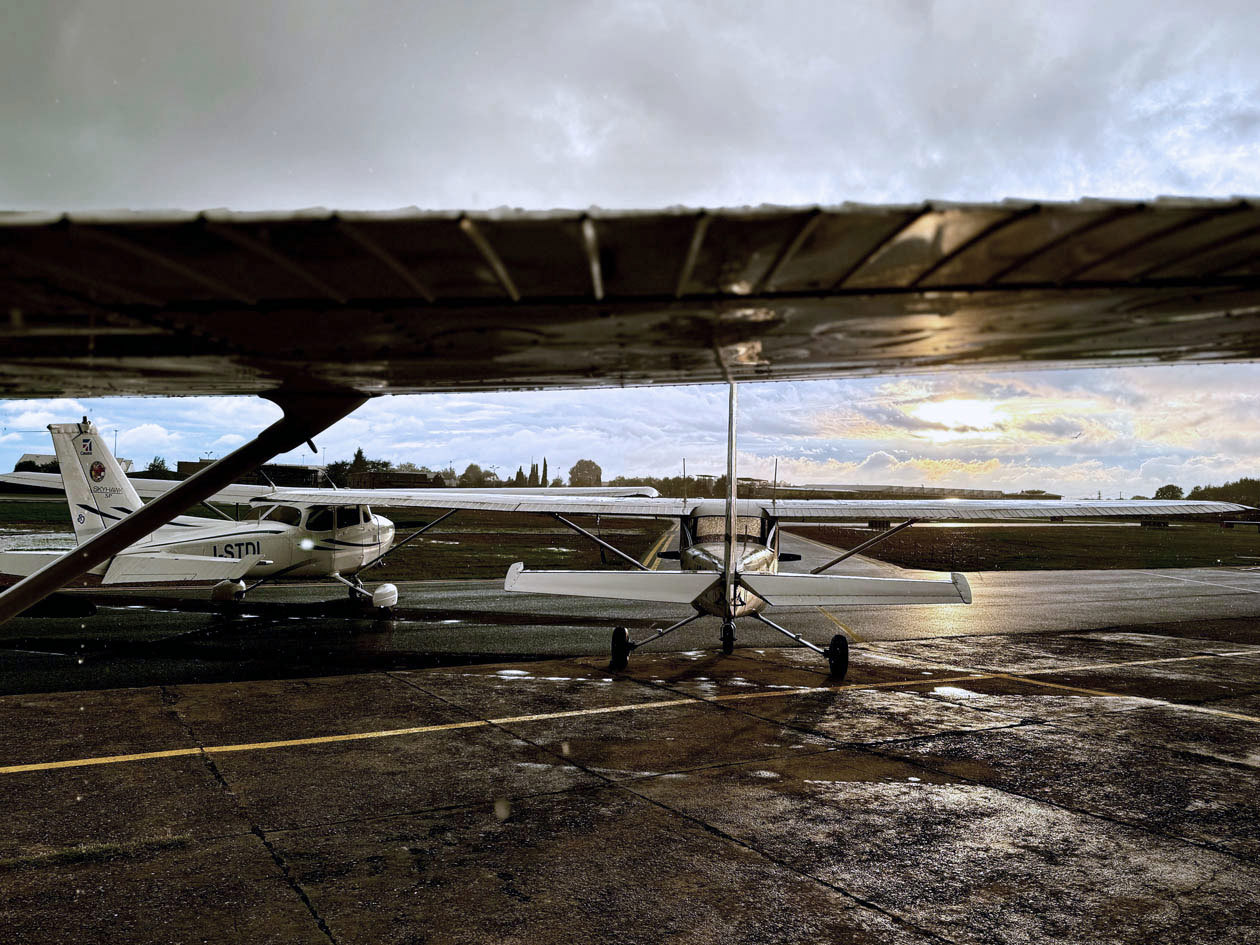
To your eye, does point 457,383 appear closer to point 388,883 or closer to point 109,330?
point 109,330

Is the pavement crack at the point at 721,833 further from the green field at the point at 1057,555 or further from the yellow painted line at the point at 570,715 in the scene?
the green field at the point at 1057,555

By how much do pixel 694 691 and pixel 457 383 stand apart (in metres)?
7.94

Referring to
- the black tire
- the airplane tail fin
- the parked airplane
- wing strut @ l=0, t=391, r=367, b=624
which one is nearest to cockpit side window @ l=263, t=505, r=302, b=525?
the airplane tail fin

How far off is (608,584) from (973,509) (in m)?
7.04

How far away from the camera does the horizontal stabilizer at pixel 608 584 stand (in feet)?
32.2

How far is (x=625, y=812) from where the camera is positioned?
5.63 meters

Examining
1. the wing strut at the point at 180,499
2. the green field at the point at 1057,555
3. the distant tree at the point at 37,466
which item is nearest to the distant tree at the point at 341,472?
the distant tree at the point at 37,466

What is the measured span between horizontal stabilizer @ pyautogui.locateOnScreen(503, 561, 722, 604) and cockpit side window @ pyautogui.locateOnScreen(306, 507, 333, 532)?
6757 millimetres

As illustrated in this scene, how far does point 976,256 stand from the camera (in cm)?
119

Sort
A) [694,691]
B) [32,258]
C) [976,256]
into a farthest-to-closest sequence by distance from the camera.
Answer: [694,691] → [976,256] → [32,258]

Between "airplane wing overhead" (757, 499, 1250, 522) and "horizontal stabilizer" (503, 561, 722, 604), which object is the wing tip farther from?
"airplane wing overhead" (757, 499, 1250, 522)

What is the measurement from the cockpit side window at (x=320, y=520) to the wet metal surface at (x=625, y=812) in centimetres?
578

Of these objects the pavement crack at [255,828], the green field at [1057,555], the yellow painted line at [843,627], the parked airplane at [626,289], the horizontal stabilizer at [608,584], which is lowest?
the green field at [1057,555]

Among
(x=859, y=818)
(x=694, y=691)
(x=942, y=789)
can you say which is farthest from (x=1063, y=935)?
(x=694, y=691)
